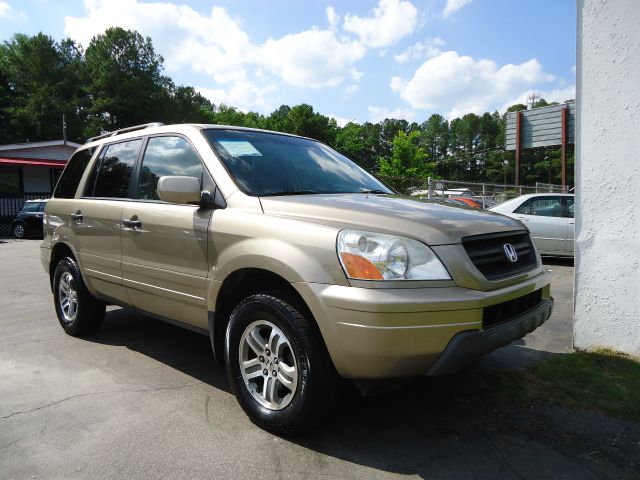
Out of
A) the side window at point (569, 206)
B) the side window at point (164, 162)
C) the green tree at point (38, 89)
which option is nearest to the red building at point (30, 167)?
the side window at point (164, 162)

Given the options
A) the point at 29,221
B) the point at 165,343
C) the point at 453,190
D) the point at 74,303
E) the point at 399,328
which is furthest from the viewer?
the point at 29,221

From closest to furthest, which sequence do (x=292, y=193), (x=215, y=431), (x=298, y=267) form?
(x=298, y=267)
(x=215, y=431)
(x=292, y=193)

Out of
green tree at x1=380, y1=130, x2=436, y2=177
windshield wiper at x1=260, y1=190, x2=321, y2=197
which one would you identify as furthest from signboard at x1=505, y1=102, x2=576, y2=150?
green tree at x1=380, y1=130, x2=436, y2=177

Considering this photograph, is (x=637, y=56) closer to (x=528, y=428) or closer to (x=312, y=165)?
(x=312, y=165)

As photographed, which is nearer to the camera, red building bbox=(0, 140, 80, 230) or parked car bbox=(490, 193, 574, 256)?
parked car bbox=(490, 193, 574, 256)

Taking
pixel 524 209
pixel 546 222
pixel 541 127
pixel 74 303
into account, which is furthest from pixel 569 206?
pixel 541 127

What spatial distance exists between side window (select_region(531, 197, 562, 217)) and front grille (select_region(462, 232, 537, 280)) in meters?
7.54

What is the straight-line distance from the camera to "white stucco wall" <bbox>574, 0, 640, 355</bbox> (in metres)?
3.82

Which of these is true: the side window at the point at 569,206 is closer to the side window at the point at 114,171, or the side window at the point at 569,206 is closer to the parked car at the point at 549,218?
the parked car at the point at 549,218

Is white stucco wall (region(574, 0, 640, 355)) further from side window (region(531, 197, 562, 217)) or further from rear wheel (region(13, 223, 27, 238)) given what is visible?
rear wheel (region(13, 223, 27, 238))

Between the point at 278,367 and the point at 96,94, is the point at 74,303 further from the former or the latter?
the point at 96,94

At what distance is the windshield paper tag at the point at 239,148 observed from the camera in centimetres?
348

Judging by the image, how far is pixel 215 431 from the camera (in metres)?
2.90

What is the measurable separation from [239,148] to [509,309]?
211 centimetres
